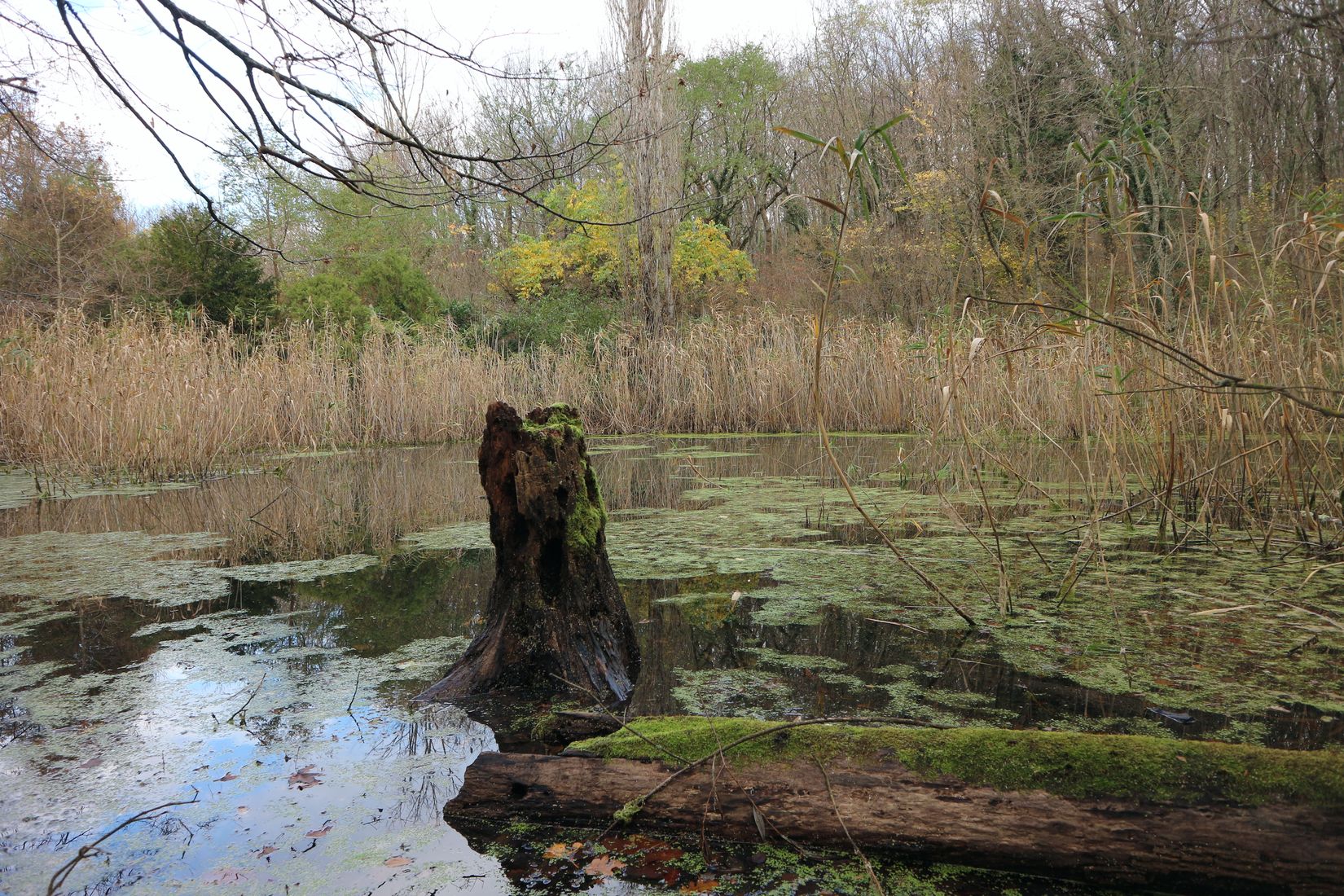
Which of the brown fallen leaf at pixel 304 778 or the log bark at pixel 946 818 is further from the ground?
the log bark at pixel 946 818

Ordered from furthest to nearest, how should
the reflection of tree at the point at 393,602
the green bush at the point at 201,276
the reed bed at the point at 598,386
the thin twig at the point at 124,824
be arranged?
the green bush at the point at 201,276, the reed bed at the point at 598,386, the reflection of tree at the point at 393,602, the thin twig at the point at 124,824

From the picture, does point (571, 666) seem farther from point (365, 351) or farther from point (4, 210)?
point (4, 210)

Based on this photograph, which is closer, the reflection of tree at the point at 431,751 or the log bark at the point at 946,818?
the log bark at the point at 946,818

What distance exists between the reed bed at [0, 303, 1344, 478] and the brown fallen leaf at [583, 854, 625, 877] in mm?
1478

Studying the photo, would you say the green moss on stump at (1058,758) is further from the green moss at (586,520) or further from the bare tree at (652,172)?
the bare tree at (652,172)

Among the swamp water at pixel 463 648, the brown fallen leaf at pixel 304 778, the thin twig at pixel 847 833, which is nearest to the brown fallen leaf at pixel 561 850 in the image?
the swamp water at pixel 463 648

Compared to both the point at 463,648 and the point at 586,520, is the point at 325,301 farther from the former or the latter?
the point at 586,520

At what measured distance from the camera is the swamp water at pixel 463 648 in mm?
1356

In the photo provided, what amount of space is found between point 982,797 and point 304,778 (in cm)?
118

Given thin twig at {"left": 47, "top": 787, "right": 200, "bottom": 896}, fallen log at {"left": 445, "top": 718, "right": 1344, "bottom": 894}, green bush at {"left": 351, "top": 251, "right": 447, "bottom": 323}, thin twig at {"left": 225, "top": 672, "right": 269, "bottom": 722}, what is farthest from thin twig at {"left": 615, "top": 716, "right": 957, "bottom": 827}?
green bush at {"left": 351, "top": 251, "right": 447, "bottom": 323}

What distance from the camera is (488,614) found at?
7.18ft

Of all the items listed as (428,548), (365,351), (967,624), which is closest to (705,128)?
(365,351)

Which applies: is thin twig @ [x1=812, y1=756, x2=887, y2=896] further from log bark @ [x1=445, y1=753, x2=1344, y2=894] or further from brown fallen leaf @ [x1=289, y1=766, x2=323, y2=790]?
brown fallen leaf @ [x1=289, y1=766, x2=323, y2=790]

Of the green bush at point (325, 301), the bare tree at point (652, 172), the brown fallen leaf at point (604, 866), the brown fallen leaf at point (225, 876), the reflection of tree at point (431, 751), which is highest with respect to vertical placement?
the bare tree at point (652, 172)
